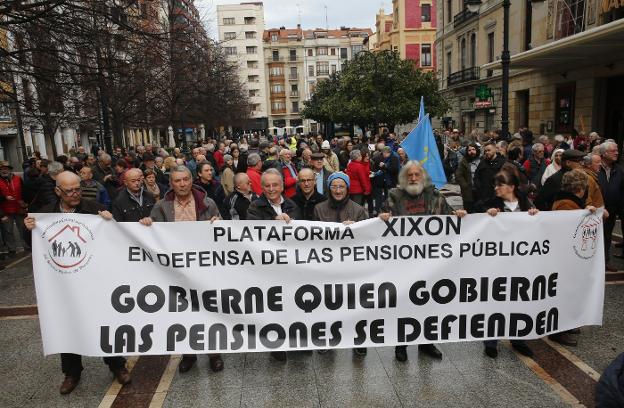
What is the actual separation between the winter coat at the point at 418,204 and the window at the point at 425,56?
58.7 metres

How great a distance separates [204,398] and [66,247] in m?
1.62

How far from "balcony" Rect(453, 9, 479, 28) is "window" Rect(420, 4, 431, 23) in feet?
84.5

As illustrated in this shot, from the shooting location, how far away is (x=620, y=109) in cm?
1825

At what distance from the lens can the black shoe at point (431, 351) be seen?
4398 millimetres

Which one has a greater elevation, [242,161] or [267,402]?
[242,161]

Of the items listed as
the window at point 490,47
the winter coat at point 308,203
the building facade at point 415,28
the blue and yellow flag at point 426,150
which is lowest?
the winter coat at point 308,203

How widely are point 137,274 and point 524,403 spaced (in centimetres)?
313

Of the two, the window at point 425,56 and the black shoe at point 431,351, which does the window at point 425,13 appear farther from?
the black shoe at point 431,351

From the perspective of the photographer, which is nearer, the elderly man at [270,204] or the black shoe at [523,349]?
the black shoe at [523,349]

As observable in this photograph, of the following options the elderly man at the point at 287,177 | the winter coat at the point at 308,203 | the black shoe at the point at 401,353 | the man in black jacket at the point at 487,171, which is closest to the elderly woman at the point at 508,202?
the black shoe at the point at 401,353

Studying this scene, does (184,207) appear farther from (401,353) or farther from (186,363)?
(401,353)

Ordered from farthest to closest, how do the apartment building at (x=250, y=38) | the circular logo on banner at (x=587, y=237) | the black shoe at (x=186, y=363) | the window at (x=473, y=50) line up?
the apartment building at (x=250, y=38)
the window at (x=473, y=50)
the black shoe at (x=186, y=363)
the circular logo on banner at (x=587, y=237)

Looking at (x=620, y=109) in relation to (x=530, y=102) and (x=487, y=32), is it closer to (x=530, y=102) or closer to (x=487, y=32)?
(x=530, y=102)

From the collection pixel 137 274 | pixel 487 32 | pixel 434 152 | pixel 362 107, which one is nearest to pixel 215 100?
pixel 362 107
